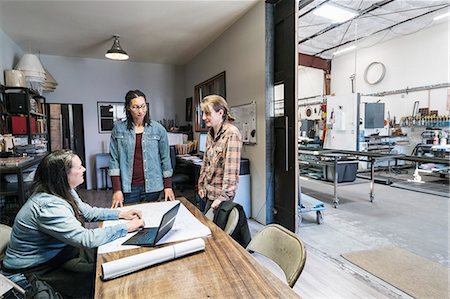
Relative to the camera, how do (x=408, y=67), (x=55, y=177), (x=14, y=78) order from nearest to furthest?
(x=55, y=177), (x=14, y=78), (x=408, y=67)

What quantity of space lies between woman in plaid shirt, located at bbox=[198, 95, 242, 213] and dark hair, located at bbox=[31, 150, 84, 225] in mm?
868

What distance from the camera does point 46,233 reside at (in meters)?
1.23

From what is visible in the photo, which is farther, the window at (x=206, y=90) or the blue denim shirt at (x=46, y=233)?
the window at (x=206, y=90)

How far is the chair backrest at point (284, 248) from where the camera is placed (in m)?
1.13

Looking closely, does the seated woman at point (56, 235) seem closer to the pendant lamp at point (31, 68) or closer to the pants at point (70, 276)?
the pants at point (70, 276)

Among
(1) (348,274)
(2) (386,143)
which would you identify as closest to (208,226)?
(1) (348,274)

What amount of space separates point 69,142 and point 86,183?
0.99 m

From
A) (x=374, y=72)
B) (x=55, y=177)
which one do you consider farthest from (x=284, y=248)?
(x=374, y=72)

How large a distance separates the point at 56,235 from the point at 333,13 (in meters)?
5.72

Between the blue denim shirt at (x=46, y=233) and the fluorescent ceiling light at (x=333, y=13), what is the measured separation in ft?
17.1

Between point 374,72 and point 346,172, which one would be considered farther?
point 374,72

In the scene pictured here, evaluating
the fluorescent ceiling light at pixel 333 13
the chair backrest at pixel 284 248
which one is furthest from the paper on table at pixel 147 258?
the fluorescent ceiling light at pixel 333 13

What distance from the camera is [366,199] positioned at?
15.6ft

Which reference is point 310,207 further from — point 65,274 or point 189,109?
point 189,109
